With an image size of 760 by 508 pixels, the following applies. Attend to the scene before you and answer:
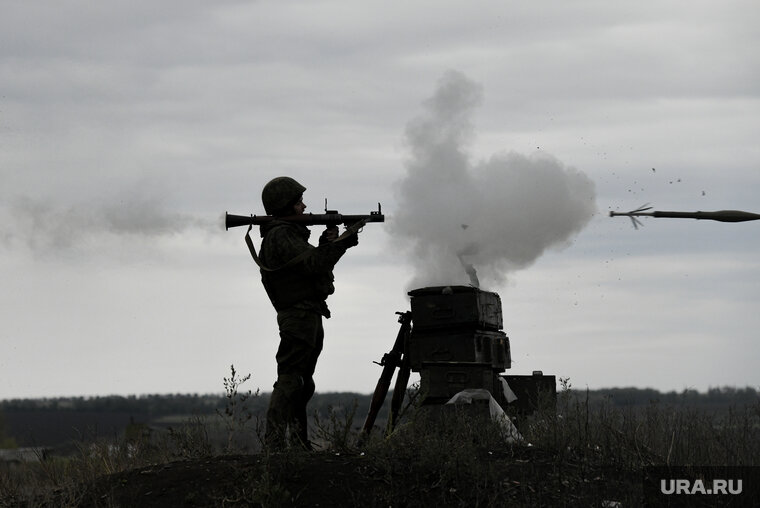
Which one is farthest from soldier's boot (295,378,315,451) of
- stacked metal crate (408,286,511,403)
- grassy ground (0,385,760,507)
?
stacked metal crate (408,286,511,403)

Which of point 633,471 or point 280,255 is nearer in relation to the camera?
point 633,471

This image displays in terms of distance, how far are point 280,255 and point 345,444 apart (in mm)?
2011

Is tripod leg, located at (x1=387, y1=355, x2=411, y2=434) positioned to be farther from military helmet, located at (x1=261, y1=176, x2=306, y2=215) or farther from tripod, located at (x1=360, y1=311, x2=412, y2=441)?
military helmet, located at (x1=261, y1=176, x2=306, y2=215)

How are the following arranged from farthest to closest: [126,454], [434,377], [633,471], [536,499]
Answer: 1. [434,377]
2. [126,454]
3. [633,471]
4. [536,499]

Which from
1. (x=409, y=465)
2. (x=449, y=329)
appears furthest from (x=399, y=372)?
(x=409, y=465)

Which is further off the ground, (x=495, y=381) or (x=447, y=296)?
(x=447, y=296)

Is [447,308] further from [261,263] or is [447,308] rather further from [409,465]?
[409,465]

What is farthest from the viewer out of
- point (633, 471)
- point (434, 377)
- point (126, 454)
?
point (434, 377)

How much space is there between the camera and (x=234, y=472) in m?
9.47

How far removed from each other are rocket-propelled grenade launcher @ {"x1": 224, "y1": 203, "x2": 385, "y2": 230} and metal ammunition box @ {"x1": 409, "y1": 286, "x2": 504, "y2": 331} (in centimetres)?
244

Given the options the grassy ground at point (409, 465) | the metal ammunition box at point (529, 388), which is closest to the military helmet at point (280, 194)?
the grassy ground at point (409, 465)

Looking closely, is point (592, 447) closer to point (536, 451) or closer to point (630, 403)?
point (536, 451)

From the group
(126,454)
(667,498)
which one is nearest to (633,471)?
(667,498)

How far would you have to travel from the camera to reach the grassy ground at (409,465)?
9250 millimetres
